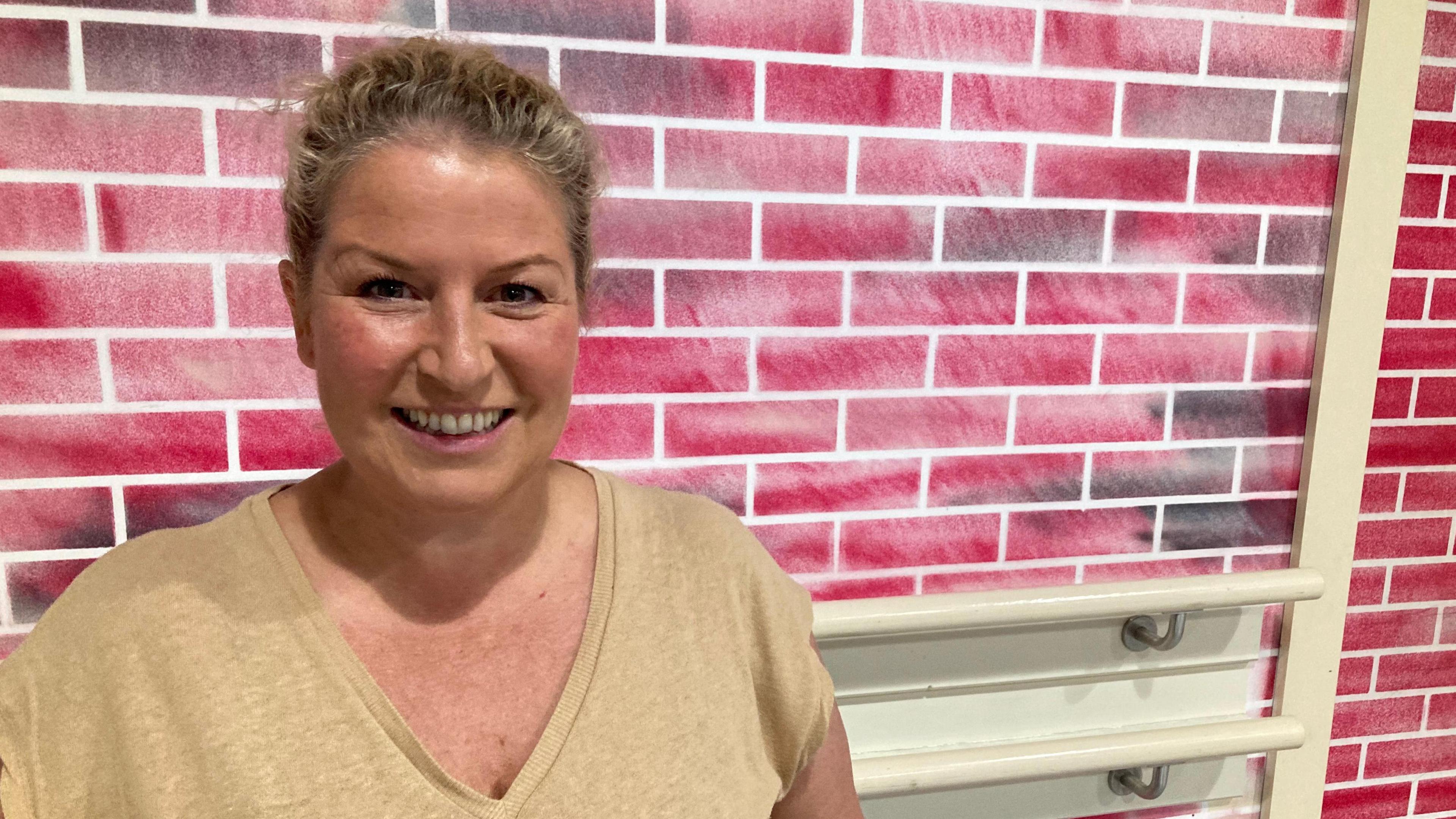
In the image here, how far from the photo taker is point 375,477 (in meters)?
0.87

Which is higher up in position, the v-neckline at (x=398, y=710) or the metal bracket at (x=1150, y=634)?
the v-neckline at (x=398, y=710)

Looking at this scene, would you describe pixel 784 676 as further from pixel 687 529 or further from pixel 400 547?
pixel 400 547

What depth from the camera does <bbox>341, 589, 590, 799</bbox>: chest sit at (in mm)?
878

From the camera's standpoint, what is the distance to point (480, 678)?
0.92 metres

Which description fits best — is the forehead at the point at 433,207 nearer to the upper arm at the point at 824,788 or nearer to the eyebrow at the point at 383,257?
the eyebrow at the point at 383,257

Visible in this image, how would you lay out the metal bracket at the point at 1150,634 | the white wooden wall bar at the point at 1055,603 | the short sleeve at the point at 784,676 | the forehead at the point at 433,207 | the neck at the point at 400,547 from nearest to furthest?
the forehead at the point at 433,207 → the neck at the point at 400,547 → the short sleeve at the point at 784,676 → the white wooden wall bar at the point at 1055,603 → the metal bracket at the point at 1150,634

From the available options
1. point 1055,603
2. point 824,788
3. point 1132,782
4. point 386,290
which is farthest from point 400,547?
point 1132,782

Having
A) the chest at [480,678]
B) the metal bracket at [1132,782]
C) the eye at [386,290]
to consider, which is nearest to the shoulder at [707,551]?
the chest at [480,678]

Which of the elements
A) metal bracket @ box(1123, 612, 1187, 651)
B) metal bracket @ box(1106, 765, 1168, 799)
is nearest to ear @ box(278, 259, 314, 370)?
metal bracket @ box(1123, 612, 1187, 651)

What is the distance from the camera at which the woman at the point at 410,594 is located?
2.67 feet

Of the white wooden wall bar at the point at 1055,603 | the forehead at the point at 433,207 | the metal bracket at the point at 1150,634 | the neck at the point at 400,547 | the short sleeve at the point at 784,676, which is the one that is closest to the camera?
the forehead at the point at 433,207

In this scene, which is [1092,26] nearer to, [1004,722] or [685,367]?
[685,367]

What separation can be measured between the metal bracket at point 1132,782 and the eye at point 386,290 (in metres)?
1.35

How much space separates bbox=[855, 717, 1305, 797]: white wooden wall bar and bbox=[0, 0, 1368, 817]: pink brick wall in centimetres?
14
